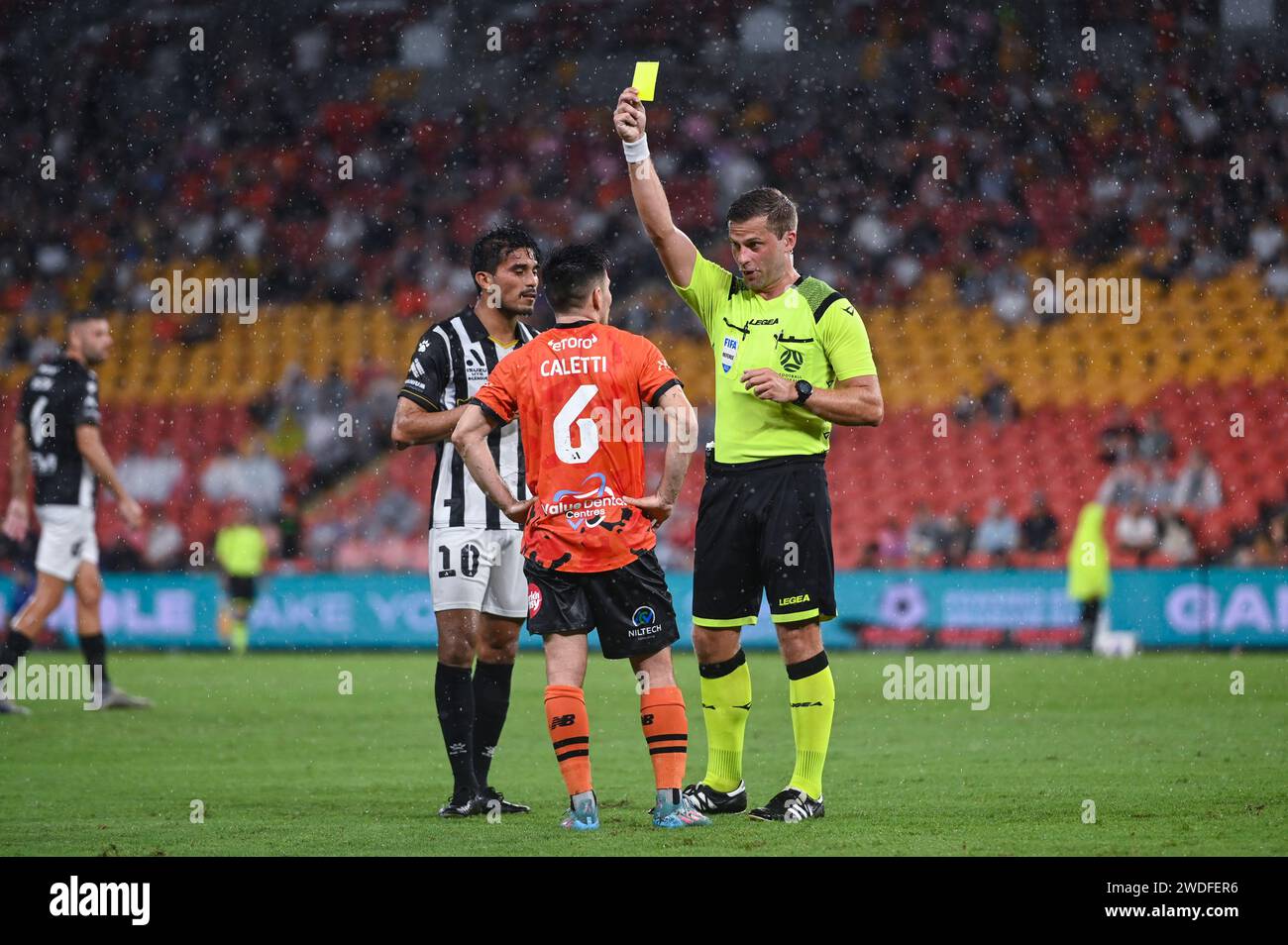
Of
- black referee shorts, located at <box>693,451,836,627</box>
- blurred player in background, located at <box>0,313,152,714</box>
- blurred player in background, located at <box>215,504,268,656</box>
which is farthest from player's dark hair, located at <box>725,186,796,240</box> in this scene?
blurred player in background, located at <box>215,504,268,656</box>

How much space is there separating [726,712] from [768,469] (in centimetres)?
101

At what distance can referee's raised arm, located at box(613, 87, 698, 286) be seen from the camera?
638 centimetres

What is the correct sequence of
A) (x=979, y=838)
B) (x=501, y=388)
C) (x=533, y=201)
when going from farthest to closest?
(x=533, y=201) → (x=501, y=388) → (x=979, y=838)

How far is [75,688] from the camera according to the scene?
1312 cm

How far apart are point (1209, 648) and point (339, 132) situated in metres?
16.0

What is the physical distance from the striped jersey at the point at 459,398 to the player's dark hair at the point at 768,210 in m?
1.24

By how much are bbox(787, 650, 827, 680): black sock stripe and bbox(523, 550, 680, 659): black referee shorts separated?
23.2 inches

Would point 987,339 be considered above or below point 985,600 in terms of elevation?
above

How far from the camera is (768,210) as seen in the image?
640 cm

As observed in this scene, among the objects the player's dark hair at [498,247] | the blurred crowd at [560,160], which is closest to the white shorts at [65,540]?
the player's dark hair at [498,247]

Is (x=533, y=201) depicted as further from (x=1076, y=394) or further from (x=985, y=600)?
(x=985, y=600)

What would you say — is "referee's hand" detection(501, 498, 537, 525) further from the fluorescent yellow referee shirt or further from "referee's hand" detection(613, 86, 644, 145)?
"referee's hand" detection(613, 86, 644, 145)

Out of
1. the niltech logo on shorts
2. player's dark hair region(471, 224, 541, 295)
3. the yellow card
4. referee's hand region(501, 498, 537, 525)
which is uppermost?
the yellow card
